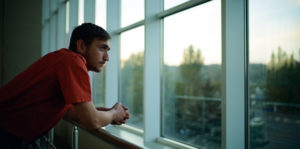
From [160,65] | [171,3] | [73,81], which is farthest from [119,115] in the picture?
[171,3]

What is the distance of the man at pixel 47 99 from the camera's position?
0.91m

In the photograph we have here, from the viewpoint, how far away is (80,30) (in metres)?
1.17

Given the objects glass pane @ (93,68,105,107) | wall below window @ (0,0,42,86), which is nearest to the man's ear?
glass pane @ (93,68,105,107)

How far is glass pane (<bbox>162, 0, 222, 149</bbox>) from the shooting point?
2.30 m

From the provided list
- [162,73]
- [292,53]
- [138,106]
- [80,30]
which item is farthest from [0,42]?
[292,53]

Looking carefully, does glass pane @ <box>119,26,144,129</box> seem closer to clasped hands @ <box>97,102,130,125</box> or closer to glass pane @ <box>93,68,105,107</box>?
glass pane @ <box>93,68,105,107</box>

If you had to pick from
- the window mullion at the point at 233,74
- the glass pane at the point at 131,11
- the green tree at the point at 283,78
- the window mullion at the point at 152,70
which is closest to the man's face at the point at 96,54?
the window mullion at the point at 233,74

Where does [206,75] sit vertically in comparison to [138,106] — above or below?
above

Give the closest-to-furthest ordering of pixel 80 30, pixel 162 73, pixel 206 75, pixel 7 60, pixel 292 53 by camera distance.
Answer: pixel 80 30 → pixel 292 53 → pixel 162 73 → pixel 206 75 → pixel 7 60

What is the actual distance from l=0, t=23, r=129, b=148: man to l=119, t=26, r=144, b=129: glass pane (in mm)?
1926

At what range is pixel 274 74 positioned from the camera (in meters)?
1.56

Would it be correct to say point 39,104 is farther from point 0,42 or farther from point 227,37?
point 0,42

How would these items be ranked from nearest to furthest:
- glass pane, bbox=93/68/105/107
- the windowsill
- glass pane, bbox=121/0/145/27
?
the windowsill < glass pane, bbox=121/0/145/27 < glass pane, bbox=93/68/105/107

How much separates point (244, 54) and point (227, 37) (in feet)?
0.76
